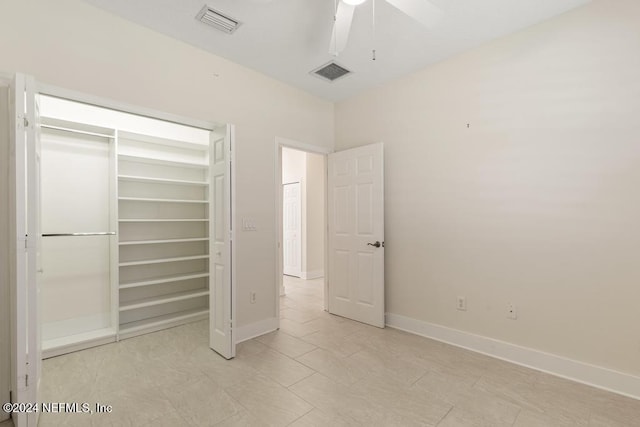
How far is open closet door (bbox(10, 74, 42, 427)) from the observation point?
5.41 feet

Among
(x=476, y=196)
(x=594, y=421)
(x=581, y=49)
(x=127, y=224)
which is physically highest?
(x=581, y=49)

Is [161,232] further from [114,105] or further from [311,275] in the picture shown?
[311,275]

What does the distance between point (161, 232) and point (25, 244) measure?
86.6 inches

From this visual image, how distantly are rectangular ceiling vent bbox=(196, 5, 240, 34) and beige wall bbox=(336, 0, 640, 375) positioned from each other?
6.61ft

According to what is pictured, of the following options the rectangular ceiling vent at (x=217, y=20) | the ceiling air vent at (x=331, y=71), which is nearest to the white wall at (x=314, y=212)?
the ceiling air vent at (x=331, y=71)

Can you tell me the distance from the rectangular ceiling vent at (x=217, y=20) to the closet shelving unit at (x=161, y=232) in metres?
1.75

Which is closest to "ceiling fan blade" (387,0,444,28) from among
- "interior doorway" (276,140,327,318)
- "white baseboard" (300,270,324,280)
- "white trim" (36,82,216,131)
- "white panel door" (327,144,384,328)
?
"white panel door" (327,144,384,328)

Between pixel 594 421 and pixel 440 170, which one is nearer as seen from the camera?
pixel 594 421

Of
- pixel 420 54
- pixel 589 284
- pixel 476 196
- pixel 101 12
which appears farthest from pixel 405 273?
pixel 101 12

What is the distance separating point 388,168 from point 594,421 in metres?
2.77

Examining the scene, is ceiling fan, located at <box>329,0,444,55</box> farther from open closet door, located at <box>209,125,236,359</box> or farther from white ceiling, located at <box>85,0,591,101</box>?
open closet door, located at <box>209,125,236,359</box>

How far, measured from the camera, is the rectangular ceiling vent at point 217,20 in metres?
2.38

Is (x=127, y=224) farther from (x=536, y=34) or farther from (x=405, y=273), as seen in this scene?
(x=536, y=34)

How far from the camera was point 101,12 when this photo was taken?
7.74 ft
